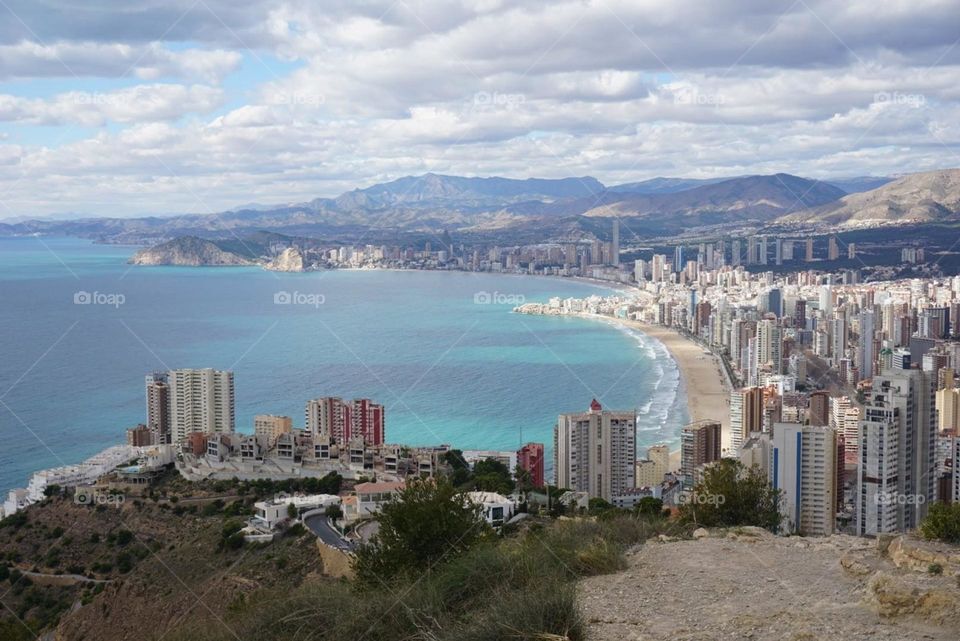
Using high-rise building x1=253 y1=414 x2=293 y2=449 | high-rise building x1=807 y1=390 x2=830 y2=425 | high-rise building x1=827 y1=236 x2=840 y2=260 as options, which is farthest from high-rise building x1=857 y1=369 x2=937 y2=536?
high-rise building x1=827 y1=236 x2=840 y2=260

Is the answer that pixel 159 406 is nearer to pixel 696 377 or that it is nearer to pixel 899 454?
pixel 899 454

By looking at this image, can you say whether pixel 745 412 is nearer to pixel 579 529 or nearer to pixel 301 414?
pixel 301 414

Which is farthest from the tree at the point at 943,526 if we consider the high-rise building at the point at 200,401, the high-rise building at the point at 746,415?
the high-rise building at the point at 200,401

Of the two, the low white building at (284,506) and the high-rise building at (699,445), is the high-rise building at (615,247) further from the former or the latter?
the low white building at (284,506)

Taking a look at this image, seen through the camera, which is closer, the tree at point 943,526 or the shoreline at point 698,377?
the tree at point 943,526

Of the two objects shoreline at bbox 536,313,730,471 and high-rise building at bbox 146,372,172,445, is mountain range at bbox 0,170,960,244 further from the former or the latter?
high-rise building at bbox 146,372,172,445
